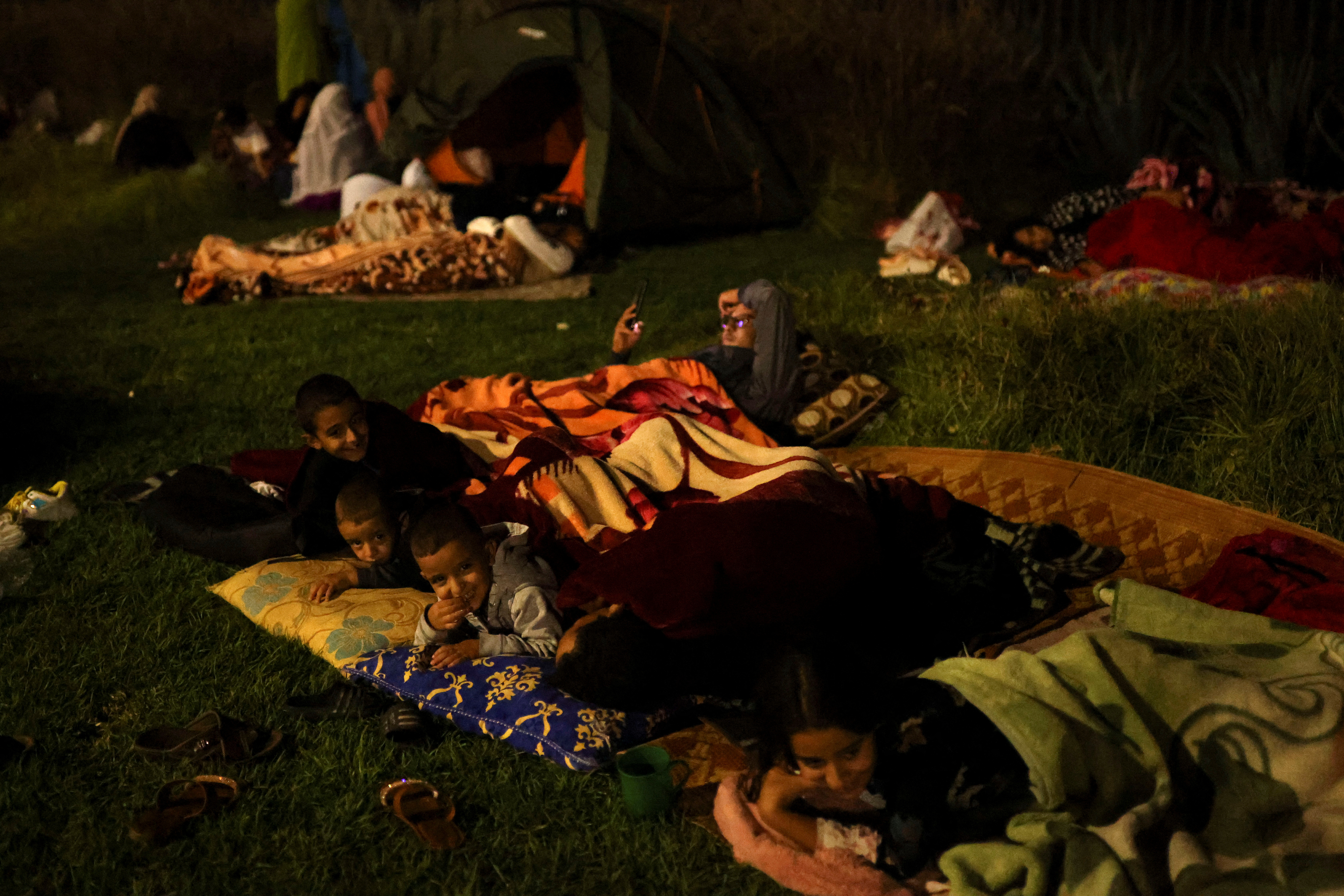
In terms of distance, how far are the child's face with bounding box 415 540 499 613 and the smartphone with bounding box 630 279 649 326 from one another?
1678mm

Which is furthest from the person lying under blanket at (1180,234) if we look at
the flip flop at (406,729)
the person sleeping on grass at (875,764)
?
the flip flop at (406,729)

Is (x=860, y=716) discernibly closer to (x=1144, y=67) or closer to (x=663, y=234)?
(x=663, y=234)

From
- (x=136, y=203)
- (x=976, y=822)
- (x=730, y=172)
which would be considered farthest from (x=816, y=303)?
(x=136, y=203)

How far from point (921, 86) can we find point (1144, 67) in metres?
2.06

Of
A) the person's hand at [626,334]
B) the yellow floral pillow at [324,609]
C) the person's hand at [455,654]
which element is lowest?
the yellow floral pillow at [324,609]

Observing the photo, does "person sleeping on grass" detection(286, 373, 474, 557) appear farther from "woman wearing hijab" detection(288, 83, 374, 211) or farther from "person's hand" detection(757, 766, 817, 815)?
"woman wearing hijab" detection(288, 83, 374, 211)

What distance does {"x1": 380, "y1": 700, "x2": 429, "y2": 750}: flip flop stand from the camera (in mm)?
2791

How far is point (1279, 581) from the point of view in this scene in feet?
9.65

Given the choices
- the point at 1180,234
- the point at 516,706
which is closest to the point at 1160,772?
the point at 516,706

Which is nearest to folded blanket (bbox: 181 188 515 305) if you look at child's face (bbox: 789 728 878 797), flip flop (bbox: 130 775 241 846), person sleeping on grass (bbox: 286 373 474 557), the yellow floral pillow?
person sleeping on grass (bbox: 286 373 474 557)

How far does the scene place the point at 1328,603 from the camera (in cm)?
284

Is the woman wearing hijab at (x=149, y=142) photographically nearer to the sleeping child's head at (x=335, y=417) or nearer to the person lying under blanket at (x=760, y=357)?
the person lying under blanket at (x=760, y=357)

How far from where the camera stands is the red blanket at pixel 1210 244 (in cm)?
588

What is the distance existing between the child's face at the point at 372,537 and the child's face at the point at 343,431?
0.34 metres
